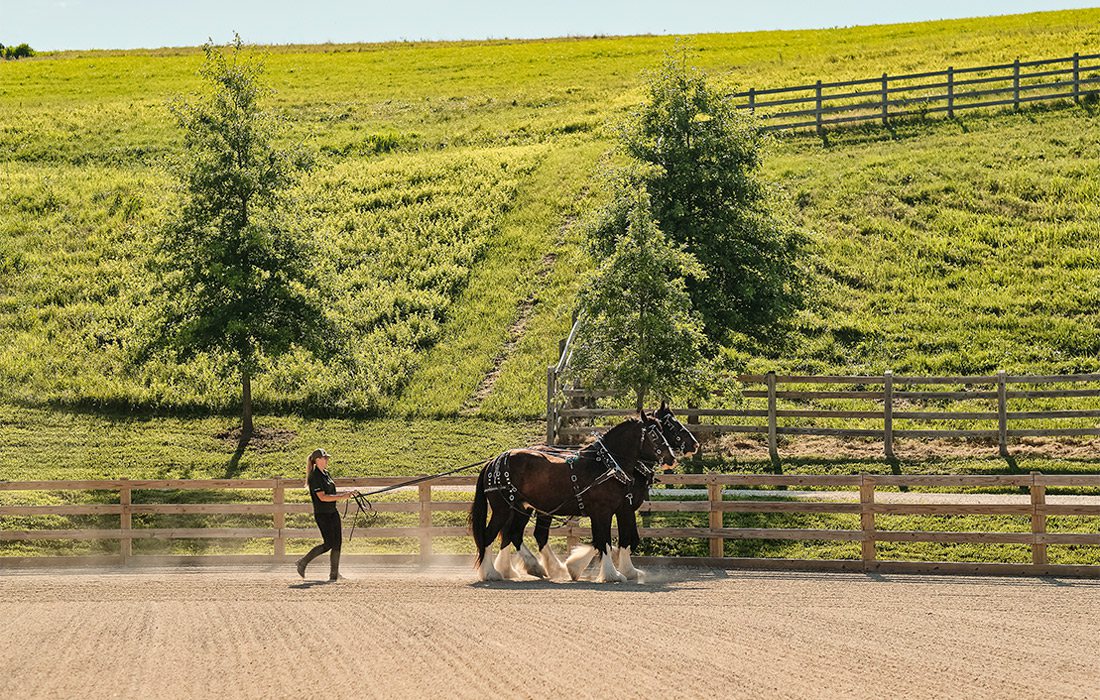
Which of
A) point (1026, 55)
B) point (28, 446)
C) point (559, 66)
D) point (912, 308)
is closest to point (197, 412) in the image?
point (28, 446)

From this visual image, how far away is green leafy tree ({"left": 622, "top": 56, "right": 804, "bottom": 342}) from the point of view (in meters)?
27.7

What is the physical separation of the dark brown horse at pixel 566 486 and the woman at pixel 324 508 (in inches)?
73.6

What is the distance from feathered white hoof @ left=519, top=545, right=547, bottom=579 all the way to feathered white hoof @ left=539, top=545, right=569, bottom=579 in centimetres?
7

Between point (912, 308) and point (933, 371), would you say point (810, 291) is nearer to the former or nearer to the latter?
point (933, 371)

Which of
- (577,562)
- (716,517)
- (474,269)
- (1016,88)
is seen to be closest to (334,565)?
(577,562)

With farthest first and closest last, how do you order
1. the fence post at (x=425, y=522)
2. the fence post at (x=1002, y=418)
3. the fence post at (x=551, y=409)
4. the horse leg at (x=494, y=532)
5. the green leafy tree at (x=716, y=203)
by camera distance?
the green leafy tree at (x=716, y=203) < the fence post at (x=551, y=409) < the fence post at (x=1002, y=418) < the fence post at (x=425, y=522) < the horse leg at (x=494, y=532)

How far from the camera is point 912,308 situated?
34719 millimetres

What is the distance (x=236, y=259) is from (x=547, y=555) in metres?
15.7

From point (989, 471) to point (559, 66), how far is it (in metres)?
56.1

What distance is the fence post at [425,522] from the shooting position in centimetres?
1984

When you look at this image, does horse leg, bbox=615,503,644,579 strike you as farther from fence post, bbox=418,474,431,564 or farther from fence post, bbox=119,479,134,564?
fence post, bbox=119,479,134,564

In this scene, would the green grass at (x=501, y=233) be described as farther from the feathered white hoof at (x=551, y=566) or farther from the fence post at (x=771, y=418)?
the feathered white hoof at (x=551, y=566)

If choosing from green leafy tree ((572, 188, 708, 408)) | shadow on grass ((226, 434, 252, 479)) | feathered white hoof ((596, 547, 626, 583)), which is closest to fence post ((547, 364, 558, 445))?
green leafy tree ((572, 188, 708, 408))

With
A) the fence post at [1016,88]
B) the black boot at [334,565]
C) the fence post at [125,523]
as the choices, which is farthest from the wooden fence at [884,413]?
the fence post at [1016,88]
